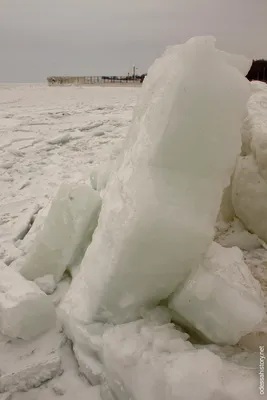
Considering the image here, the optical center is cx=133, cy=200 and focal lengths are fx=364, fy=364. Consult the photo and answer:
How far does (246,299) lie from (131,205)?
0.48m

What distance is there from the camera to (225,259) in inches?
51.2

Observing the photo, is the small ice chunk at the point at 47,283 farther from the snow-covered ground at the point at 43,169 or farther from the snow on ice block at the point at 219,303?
the snow on ice block at the point at 219,303

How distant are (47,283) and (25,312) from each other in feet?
1.01

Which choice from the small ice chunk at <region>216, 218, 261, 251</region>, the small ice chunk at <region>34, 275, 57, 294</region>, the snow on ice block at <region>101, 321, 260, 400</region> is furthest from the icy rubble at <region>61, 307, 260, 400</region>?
the small ice chunk at <region>216, 218, 261, 251</region>

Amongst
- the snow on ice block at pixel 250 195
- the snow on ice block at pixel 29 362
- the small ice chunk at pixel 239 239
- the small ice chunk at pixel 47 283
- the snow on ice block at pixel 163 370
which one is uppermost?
the snow on ice block at pixel 250 195

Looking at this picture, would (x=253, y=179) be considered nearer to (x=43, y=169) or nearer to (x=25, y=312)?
(x=25, y=312)

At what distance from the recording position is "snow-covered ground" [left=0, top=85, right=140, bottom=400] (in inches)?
Result: 48.7

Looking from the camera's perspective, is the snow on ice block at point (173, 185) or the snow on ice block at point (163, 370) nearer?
the snow on ice block at point (163, 370)

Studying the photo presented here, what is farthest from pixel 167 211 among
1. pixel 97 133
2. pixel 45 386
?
pixel 97 133

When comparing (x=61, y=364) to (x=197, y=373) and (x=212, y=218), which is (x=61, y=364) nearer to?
(x=197, y=373)

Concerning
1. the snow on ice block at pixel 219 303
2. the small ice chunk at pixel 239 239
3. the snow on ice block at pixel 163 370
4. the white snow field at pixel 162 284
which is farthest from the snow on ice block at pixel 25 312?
the small ice chunk at pixel 239 239

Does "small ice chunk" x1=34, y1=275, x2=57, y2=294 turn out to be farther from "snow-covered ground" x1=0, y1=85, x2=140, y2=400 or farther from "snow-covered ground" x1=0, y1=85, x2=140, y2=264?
"snow-covered ground" x1=0, y1=85, x2=140, y2=264

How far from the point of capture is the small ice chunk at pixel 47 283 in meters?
1.65

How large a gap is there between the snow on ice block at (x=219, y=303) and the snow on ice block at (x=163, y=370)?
0.09 metres
